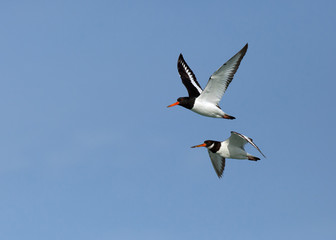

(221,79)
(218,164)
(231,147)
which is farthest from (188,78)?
(231,147)

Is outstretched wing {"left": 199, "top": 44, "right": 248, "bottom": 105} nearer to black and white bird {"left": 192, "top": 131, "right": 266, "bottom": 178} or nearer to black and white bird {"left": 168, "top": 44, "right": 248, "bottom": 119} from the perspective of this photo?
black and white bird {"left": 168, "top": 44, "right": 248, "bottom": 119}

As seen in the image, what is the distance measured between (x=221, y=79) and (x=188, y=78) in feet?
15.0

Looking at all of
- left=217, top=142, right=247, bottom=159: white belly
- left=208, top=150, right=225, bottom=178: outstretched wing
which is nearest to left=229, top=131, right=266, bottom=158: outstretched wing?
left=217, top=142, right=247, bottom=159: white belly

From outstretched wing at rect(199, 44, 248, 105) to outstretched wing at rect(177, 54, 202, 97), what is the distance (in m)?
2.37

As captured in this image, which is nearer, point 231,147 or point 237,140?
point 237,140

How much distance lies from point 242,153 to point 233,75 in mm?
2944

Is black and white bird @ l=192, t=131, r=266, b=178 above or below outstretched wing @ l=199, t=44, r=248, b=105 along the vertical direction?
below

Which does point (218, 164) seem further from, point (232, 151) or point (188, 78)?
point (188, 78)

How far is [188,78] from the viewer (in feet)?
81.6

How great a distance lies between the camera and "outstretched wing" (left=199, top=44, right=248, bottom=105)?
64.7 feet

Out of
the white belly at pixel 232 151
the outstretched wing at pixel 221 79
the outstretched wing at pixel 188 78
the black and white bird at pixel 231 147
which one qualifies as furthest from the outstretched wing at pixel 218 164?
the outstretched wing at pixel 188 78

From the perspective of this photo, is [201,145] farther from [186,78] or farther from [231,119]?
[186,78]

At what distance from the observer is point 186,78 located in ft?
81.5

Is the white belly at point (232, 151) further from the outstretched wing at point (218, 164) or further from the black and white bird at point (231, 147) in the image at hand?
the outstretched wing at point (218, 164)
